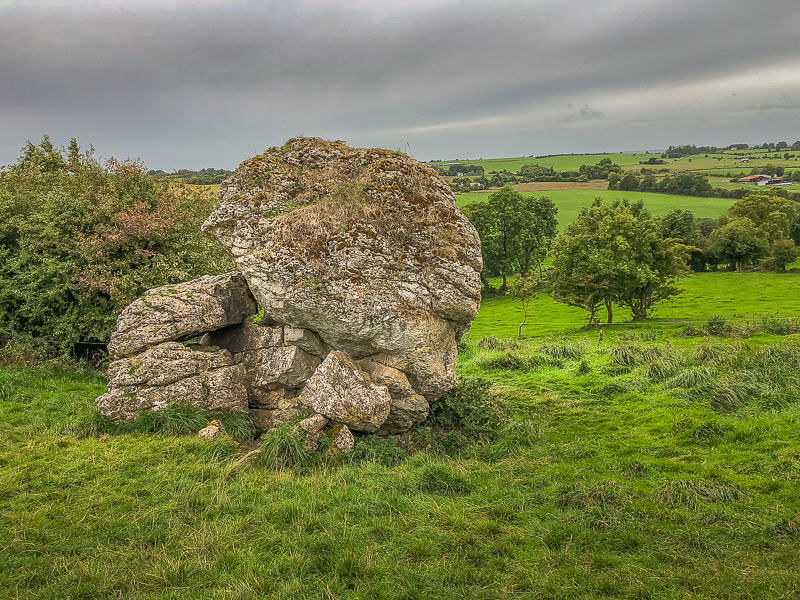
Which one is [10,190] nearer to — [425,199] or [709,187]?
[425,199]

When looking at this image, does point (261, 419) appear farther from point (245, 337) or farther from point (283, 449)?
point (245, 337)

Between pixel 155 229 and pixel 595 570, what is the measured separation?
16721mm

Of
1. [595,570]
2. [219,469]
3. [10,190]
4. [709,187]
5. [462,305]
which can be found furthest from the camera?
[709,187]

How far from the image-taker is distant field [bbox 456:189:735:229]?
314 feet

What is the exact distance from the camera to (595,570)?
21.0 feet

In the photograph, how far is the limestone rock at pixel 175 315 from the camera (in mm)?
11516

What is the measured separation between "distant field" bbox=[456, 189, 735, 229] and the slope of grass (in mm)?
80666

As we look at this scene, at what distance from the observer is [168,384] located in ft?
36.9

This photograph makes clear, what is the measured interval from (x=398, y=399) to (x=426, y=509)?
4.12m

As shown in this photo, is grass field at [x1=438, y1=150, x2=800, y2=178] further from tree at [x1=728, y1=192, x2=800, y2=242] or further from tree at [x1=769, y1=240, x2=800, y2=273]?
tree at [x1=769, y1=240, x2=800, y2=273]

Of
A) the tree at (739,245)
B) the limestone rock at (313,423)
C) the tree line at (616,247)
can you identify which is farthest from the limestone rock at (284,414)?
the tree at (739,245)

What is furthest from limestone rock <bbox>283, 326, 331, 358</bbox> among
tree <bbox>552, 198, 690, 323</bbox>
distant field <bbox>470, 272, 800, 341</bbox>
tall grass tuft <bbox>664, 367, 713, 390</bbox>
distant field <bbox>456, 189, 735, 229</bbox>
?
distant field <bbox>456, 189, 735, 229</bbox>

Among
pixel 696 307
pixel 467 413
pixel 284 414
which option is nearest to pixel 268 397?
pixel 284 414

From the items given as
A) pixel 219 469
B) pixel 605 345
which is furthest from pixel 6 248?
pixel 605 345
